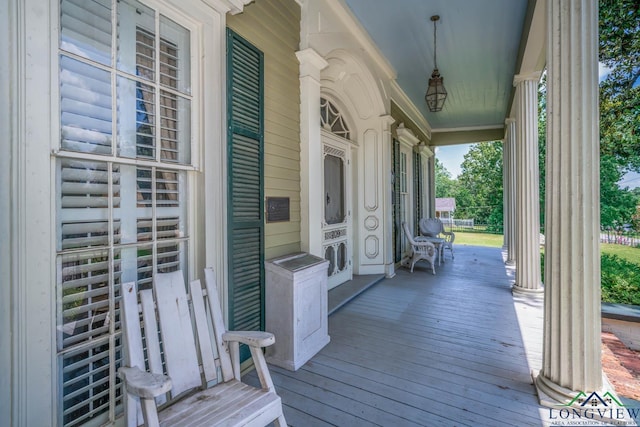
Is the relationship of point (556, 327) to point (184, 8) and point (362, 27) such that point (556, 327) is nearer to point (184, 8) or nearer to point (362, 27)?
point (184, 8)

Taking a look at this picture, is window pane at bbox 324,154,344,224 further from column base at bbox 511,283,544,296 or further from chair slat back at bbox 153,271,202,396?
chair slat back at bbox 153,271,202,396

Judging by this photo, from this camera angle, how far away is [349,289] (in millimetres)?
4340

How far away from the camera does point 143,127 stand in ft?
5.45

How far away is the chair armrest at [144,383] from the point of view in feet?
3.50

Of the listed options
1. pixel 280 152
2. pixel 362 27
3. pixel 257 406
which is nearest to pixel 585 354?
pixel 257 406

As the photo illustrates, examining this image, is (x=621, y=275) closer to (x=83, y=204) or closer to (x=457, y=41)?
(x=457, y=41)

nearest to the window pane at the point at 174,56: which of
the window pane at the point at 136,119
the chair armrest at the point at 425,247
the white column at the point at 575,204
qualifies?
the window pane at the point at 136,119

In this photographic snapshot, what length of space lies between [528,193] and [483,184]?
16.2 meters

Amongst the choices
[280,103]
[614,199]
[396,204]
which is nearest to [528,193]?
[396,204]

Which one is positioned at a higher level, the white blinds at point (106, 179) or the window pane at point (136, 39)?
the window pane at point (136, 39)

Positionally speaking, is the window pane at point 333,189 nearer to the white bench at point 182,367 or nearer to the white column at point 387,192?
the white column at point 387,192

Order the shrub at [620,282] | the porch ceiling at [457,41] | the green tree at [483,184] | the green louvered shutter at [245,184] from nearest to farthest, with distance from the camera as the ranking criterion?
1. the green louvered shutter at [245,184]
2. the porch ceiling at [457,41]
3. the shrub at [620,282]
4. the green tree at [483,184]

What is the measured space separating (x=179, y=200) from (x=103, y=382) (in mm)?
1009

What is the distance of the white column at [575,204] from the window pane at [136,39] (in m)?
2.43
